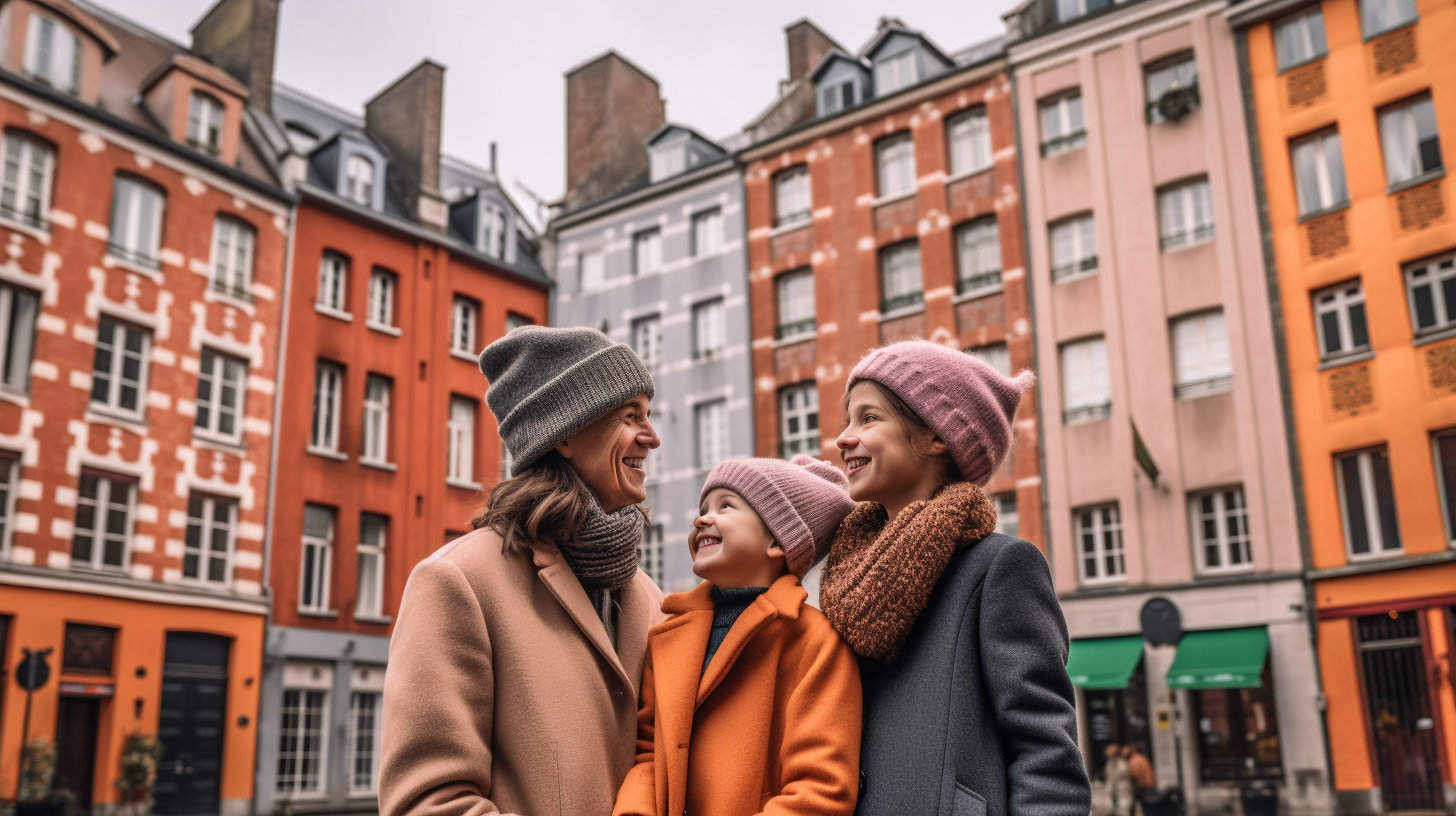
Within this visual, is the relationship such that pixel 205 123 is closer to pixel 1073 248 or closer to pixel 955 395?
pixel 1073 248

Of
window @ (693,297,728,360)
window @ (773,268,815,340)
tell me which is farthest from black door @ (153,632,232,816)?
window @ (773,268,815,340)

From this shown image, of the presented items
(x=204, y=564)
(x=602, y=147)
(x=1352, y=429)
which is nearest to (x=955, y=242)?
(x=1352, y=429)

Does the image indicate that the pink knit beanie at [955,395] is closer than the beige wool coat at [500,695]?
No

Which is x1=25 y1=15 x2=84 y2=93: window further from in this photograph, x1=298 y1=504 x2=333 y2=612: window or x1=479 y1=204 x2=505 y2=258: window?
x1=479 y1=204 x2=505 y2=258: window

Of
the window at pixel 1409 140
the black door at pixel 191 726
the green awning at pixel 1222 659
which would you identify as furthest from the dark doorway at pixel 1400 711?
the black door at pixel 191 726

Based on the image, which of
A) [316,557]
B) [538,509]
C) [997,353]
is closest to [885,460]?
[538,509]

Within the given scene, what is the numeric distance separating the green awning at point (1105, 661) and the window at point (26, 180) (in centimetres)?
2177

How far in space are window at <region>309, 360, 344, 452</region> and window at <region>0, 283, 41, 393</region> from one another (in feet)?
21.0

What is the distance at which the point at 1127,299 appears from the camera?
24.7 meters

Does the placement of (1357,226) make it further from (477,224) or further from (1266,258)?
(477,224)

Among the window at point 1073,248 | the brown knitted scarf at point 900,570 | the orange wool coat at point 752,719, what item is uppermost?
the window at point 1073,248

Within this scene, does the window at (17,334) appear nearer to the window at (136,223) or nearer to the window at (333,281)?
the window at (136,223)

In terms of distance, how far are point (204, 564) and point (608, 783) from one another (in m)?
25.0

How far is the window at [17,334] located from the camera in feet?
74.9
